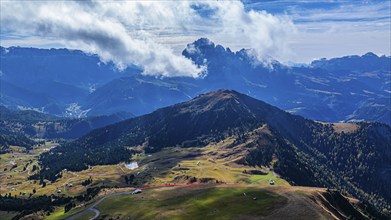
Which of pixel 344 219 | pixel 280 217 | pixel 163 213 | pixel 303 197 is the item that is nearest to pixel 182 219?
pixel 163 213

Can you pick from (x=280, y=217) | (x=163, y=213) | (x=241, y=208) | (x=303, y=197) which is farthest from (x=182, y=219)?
(x=303, y=197)

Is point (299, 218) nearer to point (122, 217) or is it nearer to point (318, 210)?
point (318, 210)

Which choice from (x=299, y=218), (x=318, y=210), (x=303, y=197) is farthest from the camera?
(x=303, y=197)

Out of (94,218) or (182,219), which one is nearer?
(182,219)

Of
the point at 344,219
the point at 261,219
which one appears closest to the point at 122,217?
the point at 261,219

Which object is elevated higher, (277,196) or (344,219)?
(277,196)

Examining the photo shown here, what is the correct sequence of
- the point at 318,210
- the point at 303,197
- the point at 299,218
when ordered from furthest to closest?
the point at 303,197, the point at 318,210, the point at 299,218

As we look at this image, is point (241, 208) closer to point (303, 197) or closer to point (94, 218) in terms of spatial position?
point (303, 197)

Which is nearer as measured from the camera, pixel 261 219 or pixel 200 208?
pixel 261 219
